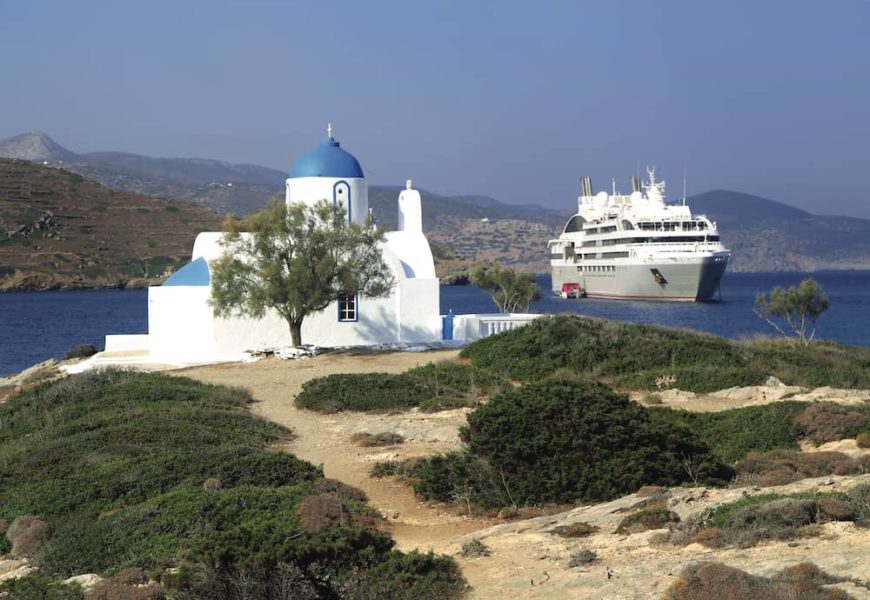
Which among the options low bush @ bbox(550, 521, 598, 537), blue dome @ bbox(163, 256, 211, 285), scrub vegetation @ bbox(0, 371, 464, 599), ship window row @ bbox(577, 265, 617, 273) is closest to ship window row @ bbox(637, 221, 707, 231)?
ship window row @ bbox(577, 265, 617, 273)

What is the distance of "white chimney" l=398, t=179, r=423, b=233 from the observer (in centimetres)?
2820

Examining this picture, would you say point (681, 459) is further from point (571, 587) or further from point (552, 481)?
Result: point (571, 587)

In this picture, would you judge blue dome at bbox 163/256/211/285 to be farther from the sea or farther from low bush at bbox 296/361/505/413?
the sea

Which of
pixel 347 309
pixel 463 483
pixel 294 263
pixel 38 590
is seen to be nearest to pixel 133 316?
pixel 347 309

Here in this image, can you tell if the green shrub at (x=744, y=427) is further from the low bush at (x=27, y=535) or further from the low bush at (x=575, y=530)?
the low bush at (x=27, y=535)

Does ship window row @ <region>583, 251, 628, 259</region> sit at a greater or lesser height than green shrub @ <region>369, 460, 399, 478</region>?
greater

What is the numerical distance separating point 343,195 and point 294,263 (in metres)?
3.61

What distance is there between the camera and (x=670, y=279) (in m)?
82.9

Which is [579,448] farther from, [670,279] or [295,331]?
[670,279]

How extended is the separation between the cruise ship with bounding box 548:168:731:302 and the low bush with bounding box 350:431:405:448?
69.5m

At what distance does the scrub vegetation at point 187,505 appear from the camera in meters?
7.17

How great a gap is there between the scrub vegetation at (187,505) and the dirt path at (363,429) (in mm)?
423

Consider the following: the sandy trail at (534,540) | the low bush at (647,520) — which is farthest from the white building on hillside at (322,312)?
the low bush at (647,520)

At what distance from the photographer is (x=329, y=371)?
21.3 meters
